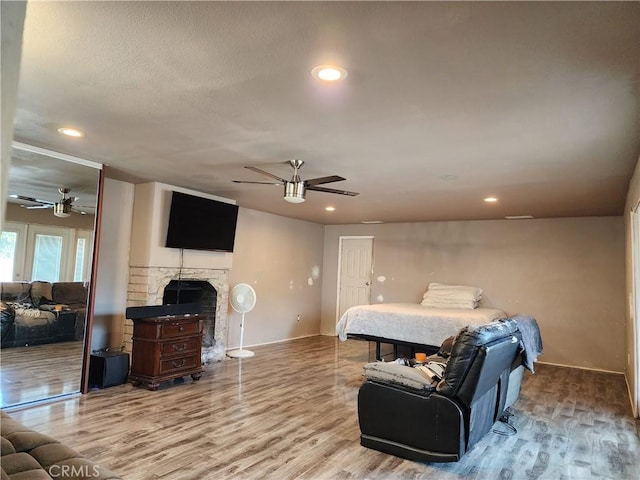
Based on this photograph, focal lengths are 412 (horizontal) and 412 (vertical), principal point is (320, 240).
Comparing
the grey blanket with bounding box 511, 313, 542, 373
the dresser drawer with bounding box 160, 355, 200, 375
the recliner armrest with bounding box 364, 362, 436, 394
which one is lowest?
the dresser drawer with bounding box 160, 355, 200, 375

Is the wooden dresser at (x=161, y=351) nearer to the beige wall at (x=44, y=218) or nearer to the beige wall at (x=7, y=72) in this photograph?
the beige wall at (x=44, y=218)

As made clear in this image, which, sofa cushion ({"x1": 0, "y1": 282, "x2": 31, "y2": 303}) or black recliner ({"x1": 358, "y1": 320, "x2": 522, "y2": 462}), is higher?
sofa cushion ({"x1": 0, "y1": 282, "x2": 31, "y2": 303})

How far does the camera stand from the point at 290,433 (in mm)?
→ 3367

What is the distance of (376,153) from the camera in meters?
3.49

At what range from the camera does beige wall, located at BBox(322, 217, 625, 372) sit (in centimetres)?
622

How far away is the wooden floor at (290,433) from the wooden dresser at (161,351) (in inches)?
5.9

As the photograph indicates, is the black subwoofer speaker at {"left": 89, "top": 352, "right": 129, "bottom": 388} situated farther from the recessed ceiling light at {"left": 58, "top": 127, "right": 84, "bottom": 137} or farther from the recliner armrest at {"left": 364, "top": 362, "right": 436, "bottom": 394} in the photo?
the recliner armrest at {"left": 364, "top": 362, "right": 436, "bottom": 394}

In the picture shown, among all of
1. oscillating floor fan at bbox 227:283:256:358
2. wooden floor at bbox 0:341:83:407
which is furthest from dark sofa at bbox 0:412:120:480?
oscillating floor fan at bbox 227:283:256:358

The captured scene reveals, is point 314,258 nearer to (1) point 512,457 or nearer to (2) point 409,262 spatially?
(2) point 409,262

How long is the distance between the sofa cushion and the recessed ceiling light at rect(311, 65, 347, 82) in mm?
3361

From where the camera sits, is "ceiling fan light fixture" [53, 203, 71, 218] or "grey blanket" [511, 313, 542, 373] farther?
"grey blanket" [511, 313, 542, 373]

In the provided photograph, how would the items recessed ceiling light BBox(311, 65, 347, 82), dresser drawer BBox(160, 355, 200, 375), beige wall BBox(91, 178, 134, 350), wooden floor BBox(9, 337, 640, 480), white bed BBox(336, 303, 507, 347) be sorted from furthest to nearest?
white bed BBox(336, 303, 507, 347)
beige wall BBox(91, 178, 134, 350)
dresser drawer BBox(160, 355, 200, 375)
wooden floor BBox(9, 337, 640, 480)
recessed ceiling light BBox(311, 65, 347, 82)

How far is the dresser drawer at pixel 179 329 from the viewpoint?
455cm

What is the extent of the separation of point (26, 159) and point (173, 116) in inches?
71.6
